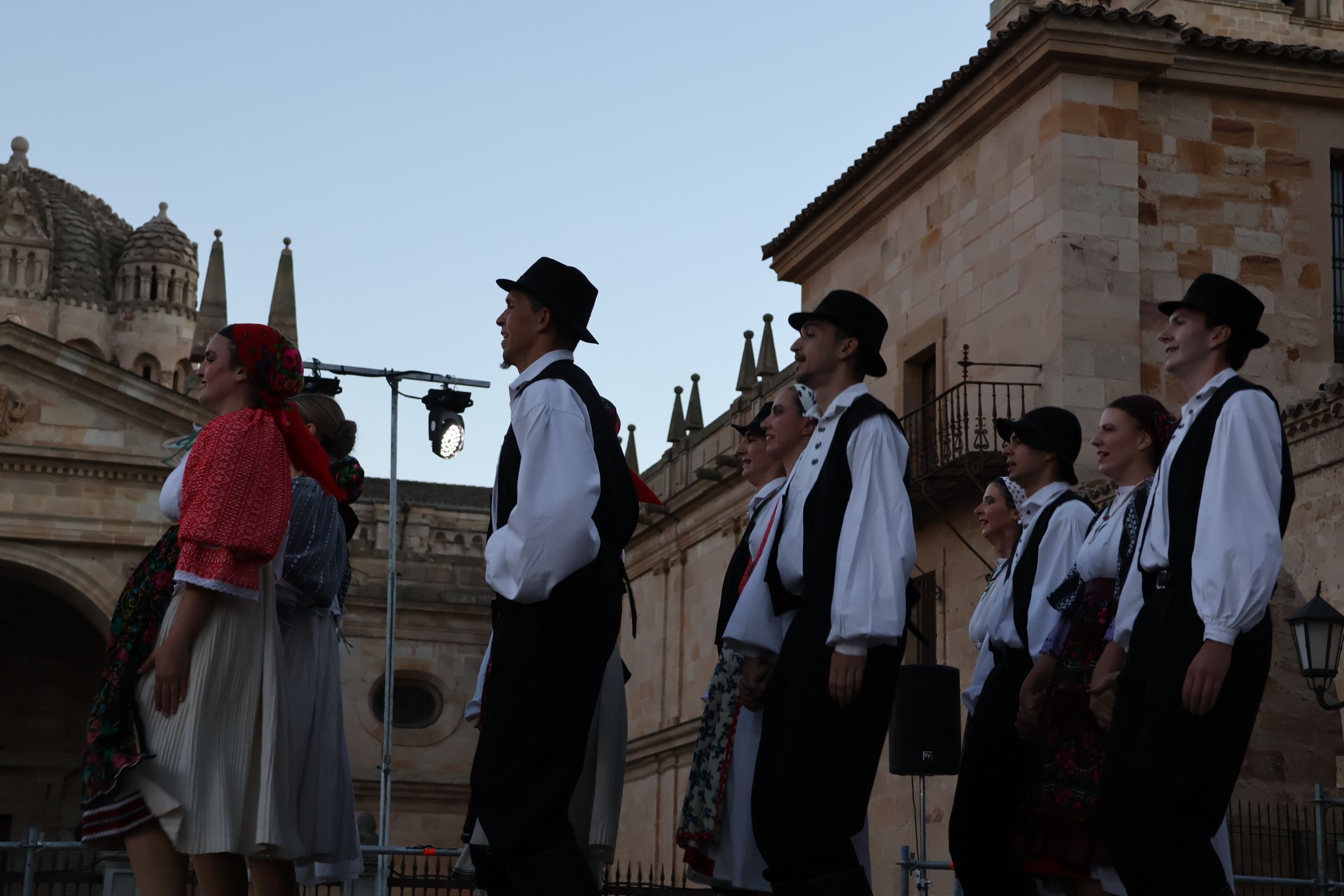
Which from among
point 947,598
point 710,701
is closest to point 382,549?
point 947,598

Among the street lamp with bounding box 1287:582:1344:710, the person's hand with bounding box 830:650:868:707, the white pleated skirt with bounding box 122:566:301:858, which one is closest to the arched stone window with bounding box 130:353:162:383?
the street lamp with bounding box 1287:582:1344:710

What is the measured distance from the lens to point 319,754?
601 centimetres

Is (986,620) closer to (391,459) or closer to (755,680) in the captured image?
(755,680)

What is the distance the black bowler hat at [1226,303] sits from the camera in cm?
525

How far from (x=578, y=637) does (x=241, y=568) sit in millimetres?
1123

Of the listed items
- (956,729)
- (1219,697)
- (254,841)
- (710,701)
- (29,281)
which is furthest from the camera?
(29,281)

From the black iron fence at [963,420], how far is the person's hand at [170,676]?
41.8 ft

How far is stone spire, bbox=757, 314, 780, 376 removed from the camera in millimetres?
28016

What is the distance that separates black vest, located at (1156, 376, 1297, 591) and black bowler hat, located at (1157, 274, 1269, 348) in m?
0.25

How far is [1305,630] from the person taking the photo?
33.8 ft

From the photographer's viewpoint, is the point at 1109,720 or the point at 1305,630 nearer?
the point at 1109,720

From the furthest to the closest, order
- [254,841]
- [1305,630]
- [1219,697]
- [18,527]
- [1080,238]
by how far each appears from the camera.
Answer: [18,527]
[1080,238]
[1305,630]
[254,841]
[1219,697]

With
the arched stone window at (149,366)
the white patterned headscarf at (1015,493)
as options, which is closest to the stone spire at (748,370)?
the white patterned headscarf at (1015,493)

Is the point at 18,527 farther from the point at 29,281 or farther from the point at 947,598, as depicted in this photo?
the point at 29,281
